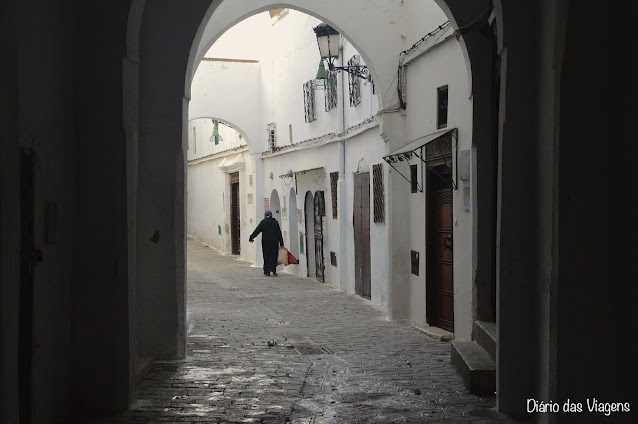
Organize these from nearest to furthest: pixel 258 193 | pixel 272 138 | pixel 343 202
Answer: pixel 343 202, pixel 272 138, pixel 258 193

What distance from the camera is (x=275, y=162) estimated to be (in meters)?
24.4

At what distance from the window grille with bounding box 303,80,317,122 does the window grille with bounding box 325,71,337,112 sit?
48.6 inches

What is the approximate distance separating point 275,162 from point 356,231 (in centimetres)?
781

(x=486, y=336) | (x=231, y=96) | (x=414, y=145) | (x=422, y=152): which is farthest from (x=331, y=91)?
(x=486, y=336)

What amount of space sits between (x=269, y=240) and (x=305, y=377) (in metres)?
15.0

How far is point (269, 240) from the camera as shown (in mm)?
22406

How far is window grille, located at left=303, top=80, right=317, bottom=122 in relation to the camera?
20531mm

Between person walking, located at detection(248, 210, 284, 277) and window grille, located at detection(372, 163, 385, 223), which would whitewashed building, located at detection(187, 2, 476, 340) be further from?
person walking, located at detection(248, 210, 284, 277)

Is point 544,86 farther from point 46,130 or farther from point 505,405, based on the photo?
point 46,130

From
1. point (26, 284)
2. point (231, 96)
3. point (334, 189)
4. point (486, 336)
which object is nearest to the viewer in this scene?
point (26, 284)

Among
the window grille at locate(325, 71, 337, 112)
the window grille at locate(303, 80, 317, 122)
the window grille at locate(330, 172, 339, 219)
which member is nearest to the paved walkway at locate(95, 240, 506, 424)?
the window grille at locate(330, 172, 339, 219)

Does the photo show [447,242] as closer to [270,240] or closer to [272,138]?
[270,240]

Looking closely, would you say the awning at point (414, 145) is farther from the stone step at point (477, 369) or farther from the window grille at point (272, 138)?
the window grille at point (272, 138)

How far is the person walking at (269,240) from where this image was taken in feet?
73.3
